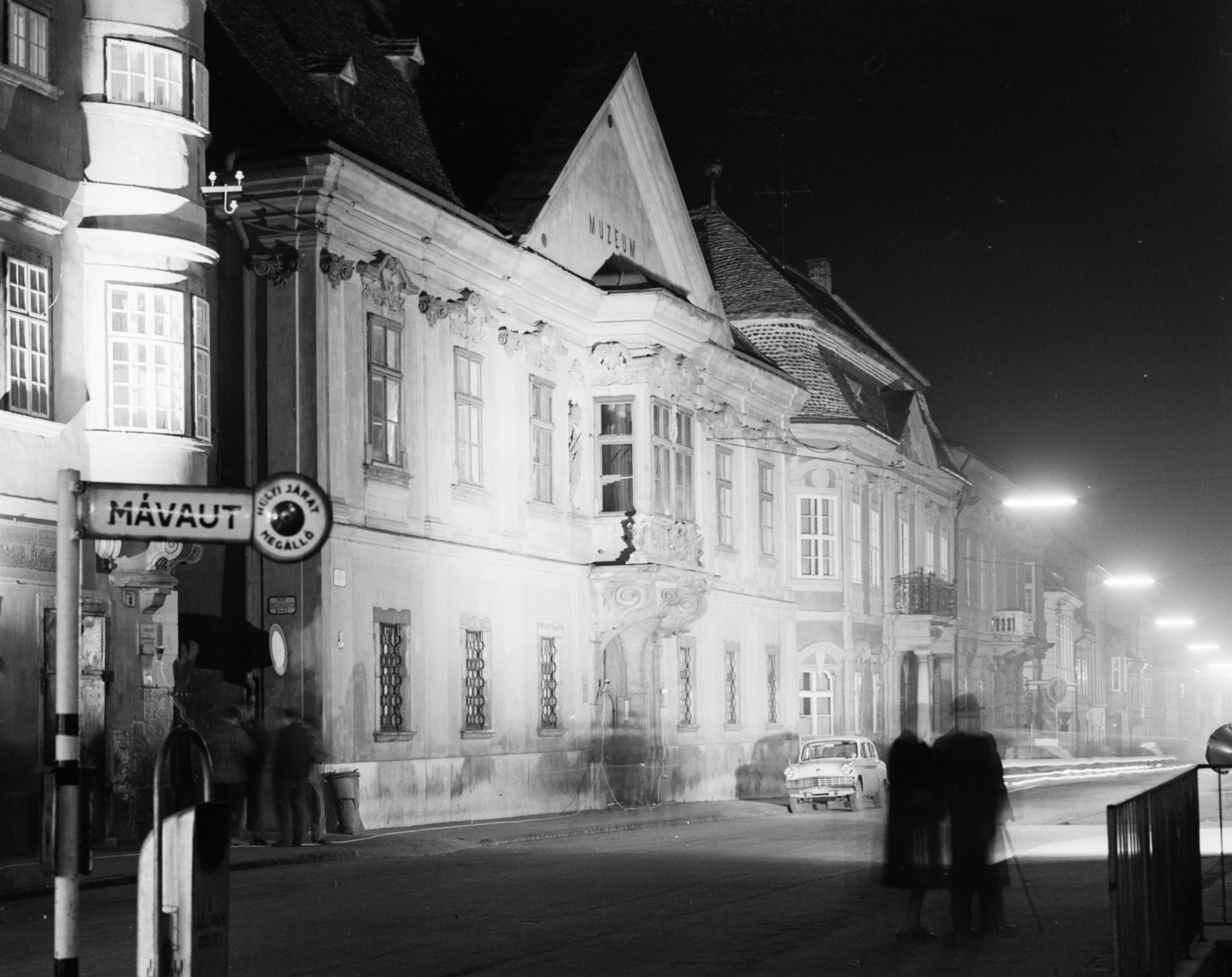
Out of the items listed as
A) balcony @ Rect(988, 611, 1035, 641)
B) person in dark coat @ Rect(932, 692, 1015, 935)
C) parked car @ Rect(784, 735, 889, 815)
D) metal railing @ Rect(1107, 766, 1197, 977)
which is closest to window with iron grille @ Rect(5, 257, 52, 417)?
person in dark coat @ Rect(932, 692, 1015, 935)

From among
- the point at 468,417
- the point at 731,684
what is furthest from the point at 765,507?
the point at 468,417

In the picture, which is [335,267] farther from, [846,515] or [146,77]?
[846,515]

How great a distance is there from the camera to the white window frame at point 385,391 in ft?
97.7

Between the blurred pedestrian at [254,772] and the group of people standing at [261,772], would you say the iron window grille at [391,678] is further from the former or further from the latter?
the group of people standing at [261,772]

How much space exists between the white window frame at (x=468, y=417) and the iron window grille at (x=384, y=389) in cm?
196

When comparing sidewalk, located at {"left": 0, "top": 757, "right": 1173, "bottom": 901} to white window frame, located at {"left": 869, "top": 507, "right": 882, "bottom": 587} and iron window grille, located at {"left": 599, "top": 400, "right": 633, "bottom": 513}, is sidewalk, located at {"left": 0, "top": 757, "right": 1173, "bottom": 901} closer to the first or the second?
iron window grille, located at {"left": 599, "top": 400, "right": 633, "bottom": 513}

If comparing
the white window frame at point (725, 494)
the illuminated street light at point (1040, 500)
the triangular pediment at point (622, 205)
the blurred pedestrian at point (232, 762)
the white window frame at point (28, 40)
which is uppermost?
the triangular pediment at point (622, 205)

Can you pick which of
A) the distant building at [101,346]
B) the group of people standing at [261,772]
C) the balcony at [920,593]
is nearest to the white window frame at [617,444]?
the group of people standing at [261,772]

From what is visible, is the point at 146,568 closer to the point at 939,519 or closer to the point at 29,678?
the point at 29,678

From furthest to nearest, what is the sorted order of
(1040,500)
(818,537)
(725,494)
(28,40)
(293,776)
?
(818,537) < (725,494) < (1040,500) < (293,776) < (28,40)

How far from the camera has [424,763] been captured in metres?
30.4

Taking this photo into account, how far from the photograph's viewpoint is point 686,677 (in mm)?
41719

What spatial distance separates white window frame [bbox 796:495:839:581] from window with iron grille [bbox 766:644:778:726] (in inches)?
188

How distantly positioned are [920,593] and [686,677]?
17514 mm
